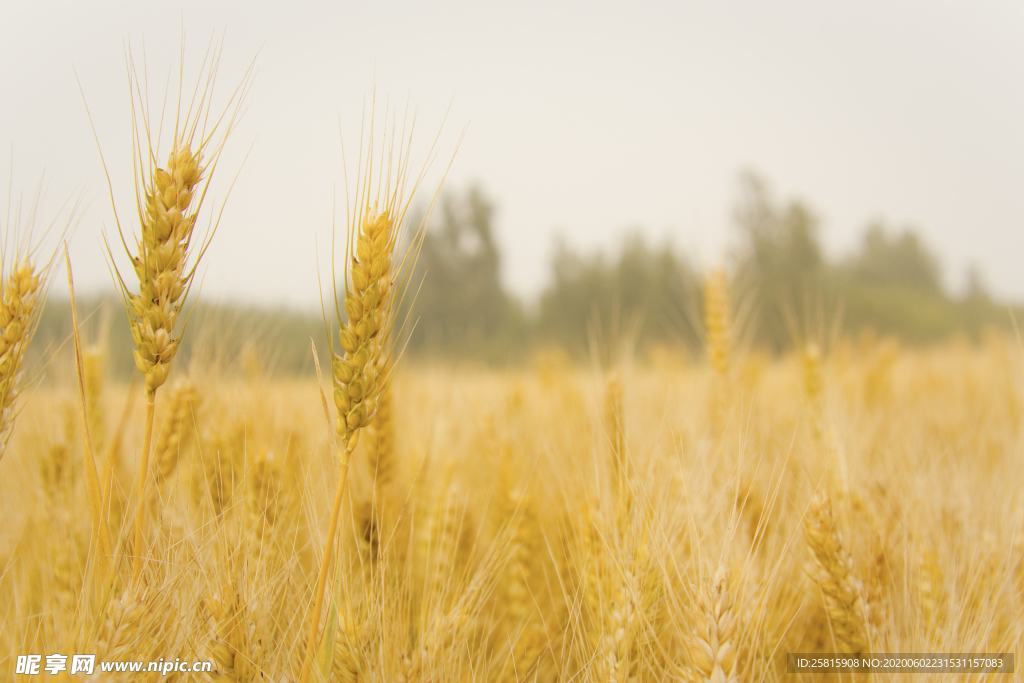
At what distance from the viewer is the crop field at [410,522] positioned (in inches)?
30.1

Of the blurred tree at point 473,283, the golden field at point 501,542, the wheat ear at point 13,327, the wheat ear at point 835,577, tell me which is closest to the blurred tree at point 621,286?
the blurred tree at point 473,283

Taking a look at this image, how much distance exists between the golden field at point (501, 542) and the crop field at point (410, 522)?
10 mm

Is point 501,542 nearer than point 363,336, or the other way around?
point 363,336

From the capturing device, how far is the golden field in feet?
2.91

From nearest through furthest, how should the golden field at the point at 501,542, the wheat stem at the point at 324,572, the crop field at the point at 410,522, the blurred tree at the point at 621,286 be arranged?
1. the wheat stem at the point at 324,572
2. the crop field at the point at 410,522
3. the golden field at the point at 501,542
4. the blurred tree at the point at 621,286

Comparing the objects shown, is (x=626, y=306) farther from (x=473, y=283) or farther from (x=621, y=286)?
(x=473, y=283)

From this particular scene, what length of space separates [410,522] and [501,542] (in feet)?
0.89

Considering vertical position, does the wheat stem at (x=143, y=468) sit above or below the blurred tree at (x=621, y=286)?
below

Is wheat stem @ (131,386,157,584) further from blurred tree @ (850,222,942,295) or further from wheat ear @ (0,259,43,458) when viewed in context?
blurred tree @ (850,222,942,295)

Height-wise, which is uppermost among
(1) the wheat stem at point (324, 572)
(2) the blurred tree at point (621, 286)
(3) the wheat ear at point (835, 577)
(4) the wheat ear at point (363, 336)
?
(2) the blurred tree at point (621, 286)

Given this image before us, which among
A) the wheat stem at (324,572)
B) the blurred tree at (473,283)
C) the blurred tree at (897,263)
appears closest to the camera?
the wheat stem at (324,572)

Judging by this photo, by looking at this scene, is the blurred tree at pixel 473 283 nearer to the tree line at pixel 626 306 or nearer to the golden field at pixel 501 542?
the tree line at pixel 626 306

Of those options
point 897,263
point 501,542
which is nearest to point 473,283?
point 501,542

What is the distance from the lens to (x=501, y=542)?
4.05 ft
